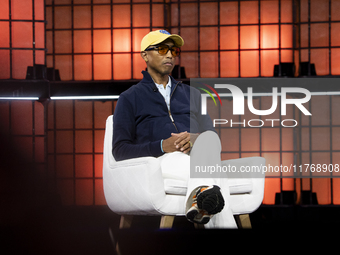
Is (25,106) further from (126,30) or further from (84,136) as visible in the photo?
(126,30)

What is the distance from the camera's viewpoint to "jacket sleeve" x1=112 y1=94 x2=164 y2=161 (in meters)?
2.05

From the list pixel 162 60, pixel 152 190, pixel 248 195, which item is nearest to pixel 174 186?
pixel 152 190

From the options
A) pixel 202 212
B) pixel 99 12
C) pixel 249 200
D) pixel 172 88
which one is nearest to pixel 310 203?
pixel 249 200

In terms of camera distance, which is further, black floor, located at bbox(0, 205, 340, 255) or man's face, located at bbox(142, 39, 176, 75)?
man's face, located at bbox(142, 39, 176, 75)

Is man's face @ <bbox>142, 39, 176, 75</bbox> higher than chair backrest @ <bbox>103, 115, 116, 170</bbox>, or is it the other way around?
man's face @ <bbox>142, 39, 176, 75</bbox>

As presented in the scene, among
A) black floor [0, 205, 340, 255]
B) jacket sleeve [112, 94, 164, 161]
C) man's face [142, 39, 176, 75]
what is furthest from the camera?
man's face [142, 39, 176, 75]

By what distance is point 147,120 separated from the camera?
221cm

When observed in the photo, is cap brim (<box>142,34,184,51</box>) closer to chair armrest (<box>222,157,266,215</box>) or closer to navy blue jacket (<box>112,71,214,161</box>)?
navy blue jacket (<box>112,71,214,161</box>)

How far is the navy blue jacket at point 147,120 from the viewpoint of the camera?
2.12 metres

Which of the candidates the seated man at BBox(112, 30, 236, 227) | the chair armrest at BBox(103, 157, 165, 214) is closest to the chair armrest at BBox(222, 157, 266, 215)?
the seated man at BBox(112, 30, 236, 227)

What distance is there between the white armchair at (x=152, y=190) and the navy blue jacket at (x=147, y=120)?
9cm

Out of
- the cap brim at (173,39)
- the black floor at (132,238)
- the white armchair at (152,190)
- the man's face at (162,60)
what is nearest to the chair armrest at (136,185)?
the white armchair at (152,190)

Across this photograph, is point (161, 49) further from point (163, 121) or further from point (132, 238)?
point (132, 238)

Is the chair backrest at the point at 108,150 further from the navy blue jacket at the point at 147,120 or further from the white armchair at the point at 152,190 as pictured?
the navy blue jacket at the point at 147,120
